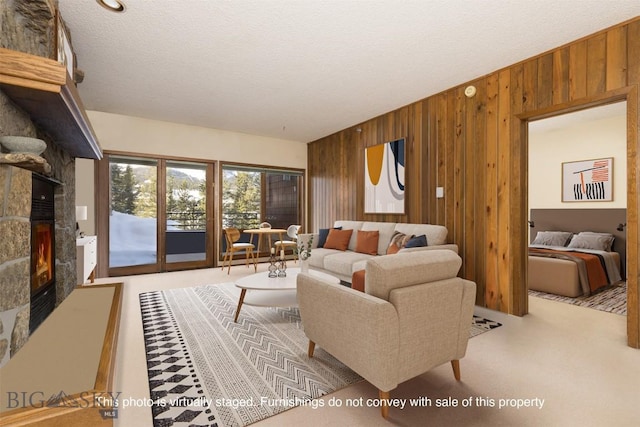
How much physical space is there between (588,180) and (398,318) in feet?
17.8

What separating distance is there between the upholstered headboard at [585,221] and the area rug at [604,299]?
0.81 m

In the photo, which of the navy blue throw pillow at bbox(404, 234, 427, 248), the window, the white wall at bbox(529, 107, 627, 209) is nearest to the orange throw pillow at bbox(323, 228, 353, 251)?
the navy blue throw pillow at bbox(404, 234, 427, 248)

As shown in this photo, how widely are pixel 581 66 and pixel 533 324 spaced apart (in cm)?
241

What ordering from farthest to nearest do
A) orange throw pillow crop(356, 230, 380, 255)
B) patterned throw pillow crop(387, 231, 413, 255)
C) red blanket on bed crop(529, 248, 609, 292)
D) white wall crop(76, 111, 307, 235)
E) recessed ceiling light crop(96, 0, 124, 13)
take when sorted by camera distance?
white wall crop(76, 111, 307, 235) < orange throw pillow crop(356, 230, 380, 255) < red blanket on bed crop(529, 248, 609, 292) < patterned throw pillow crop(387, 231, 413, 255) < recessed ceiling light crop(96, 0, 124, 13)

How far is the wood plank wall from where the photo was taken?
2434 millimetres

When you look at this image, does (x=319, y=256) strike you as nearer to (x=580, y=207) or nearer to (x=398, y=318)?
(x=398, y=318)

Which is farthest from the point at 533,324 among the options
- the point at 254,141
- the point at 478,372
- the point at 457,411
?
the point at 254,141

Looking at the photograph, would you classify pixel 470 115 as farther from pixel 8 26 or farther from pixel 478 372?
pixel 8 26

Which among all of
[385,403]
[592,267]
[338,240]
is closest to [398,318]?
[385,403]

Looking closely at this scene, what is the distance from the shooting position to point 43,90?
1296 mm

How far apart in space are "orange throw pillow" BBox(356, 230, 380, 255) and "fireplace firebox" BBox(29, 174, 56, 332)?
3.33m

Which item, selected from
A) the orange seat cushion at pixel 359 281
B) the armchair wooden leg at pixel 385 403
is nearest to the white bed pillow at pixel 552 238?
the orange seat cushion at pixel 359 281

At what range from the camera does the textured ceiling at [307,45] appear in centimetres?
224

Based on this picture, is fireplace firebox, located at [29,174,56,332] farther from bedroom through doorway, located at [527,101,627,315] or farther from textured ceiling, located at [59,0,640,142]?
bedroom through doorway, located at [527,101,627,315]
